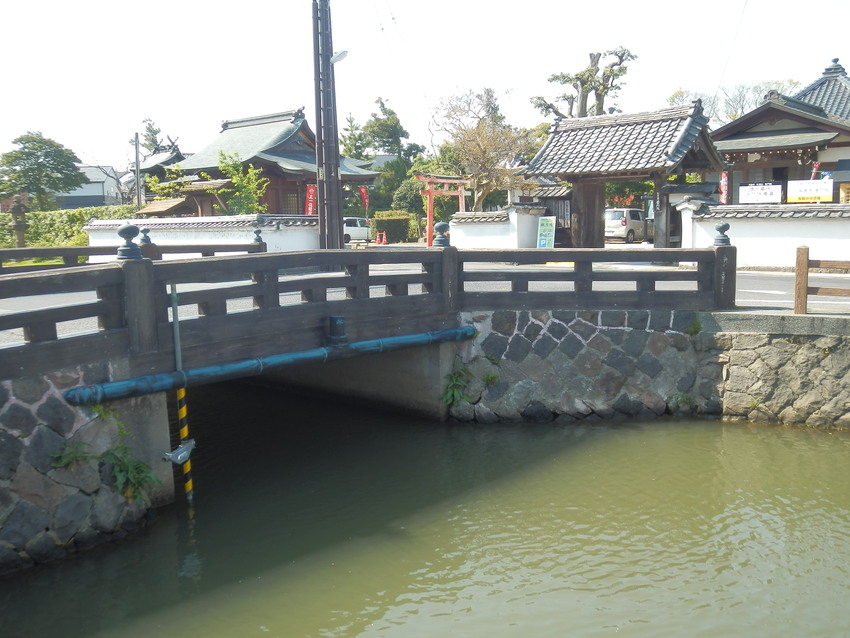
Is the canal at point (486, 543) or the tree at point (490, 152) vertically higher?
the tree at point (490, 152)

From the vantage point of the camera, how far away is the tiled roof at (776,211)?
18.4m

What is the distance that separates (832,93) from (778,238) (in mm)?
17479

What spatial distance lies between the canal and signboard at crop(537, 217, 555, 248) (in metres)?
12.8

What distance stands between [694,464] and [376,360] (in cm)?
496

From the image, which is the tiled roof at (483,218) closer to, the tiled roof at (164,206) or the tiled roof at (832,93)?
the tiled roof at (832,93)

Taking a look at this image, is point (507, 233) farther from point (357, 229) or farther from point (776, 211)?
point (357, 229)

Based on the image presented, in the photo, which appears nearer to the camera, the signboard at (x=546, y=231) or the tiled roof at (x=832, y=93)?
the signboard at (x=546, y=231)

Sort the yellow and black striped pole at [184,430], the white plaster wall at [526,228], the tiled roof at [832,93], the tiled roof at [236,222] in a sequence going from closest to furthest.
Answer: the yellow and black striped pole at [184,430] → the white plaster wall at [526,228] → the tiled roof at [236,222] → the tiled roof at [832,93]

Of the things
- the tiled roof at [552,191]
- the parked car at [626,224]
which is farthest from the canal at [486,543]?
the parked car at [626,224]

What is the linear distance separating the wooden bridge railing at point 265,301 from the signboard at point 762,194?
10.5 m

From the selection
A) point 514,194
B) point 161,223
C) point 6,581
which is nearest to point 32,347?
point 6,581

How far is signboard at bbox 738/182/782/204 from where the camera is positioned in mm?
20406

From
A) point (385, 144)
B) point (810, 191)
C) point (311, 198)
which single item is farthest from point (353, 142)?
point (810, 191)

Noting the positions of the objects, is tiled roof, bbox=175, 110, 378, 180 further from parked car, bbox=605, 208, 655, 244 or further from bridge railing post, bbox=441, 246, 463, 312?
bridge railing post, bbox=441, 246, 463, 312
